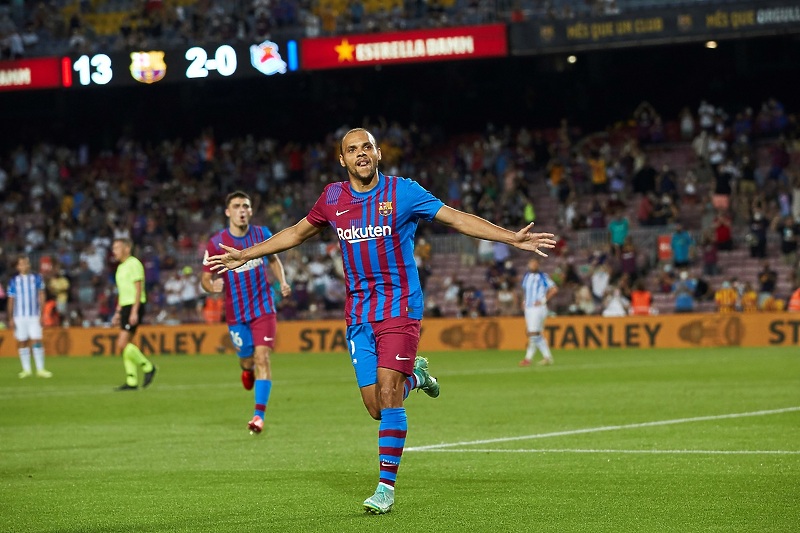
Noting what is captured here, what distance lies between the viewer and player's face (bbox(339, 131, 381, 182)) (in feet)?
28.2

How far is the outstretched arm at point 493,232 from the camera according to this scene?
8156mm

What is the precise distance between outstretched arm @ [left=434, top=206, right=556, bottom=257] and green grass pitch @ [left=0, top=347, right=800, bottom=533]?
1.60 m

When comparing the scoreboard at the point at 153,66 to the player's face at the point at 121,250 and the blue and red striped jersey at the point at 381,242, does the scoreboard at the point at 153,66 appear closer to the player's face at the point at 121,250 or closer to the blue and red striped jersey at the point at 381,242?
the player's face at the point at 121,250

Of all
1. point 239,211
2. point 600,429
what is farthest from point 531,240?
point 239,211

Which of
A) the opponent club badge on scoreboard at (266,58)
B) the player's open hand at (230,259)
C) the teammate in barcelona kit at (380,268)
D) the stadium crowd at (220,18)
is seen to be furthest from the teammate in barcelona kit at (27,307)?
the teammate in barcelona kit at (380,268)

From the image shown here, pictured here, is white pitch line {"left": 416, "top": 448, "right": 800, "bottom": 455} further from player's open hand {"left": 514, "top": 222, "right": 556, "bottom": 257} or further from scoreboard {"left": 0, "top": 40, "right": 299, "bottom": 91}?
scoreboard {"left": 0, "top": 40, "right": 299, "bottom": 91}

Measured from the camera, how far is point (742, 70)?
38.6 metres

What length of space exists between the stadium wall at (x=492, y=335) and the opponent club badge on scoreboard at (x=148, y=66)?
7869mm

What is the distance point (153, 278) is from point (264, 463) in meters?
28.0

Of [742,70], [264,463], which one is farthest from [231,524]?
[742,70]

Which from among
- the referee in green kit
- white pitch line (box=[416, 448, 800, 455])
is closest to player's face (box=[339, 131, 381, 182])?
white pitch line (box=[416, 448, 800, 455])

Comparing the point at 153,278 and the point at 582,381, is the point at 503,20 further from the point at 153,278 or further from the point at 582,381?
the point at 582,381

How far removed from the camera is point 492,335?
1272 inches

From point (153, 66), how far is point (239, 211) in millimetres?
25348
